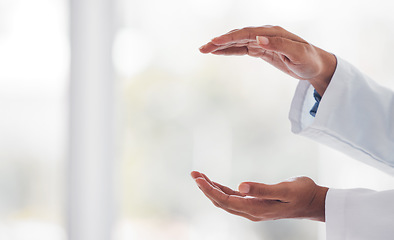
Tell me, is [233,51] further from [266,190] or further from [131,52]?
[131,52]

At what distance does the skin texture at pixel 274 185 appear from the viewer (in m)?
0.58

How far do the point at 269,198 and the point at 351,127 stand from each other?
231mm

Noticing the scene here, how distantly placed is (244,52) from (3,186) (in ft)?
3.17

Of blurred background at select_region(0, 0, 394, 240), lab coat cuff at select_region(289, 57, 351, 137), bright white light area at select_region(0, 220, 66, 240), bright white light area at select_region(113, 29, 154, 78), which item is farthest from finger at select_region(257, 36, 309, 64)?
bright white light area at select_region(0, 220, 66, 240)

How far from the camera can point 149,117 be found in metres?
1.49

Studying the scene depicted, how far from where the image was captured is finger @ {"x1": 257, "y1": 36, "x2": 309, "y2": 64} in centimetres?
57

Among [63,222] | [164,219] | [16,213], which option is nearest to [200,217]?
[164,219]

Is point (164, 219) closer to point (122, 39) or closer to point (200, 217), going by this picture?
point (200, 217)

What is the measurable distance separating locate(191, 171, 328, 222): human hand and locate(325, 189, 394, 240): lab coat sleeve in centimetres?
3

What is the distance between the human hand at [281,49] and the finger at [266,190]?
180mm

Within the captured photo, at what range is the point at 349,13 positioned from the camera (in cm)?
130

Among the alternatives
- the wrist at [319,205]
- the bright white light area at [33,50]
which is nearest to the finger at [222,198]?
the wrist at [319,205]

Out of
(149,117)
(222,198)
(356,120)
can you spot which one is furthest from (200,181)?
(149,117)

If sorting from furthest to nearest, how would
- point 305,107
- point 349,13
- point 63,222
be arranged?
point 63,222 → point 349,13 → point 305,107
